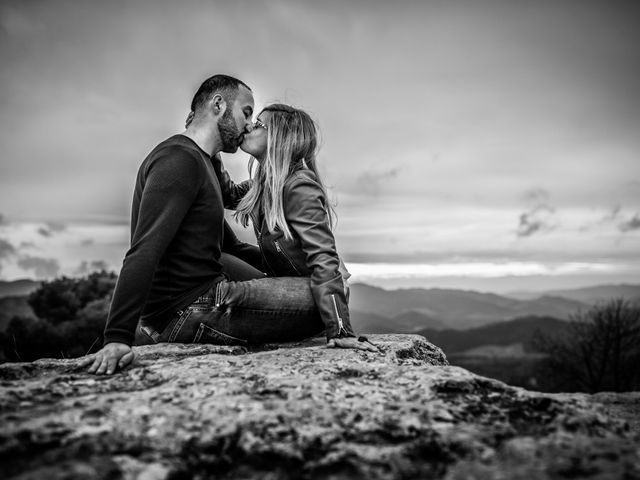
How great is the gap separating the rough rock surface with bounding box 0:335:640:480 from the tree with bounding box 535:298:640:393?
4233cm

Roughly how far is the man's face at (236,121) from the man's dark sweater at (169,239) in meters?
0.58

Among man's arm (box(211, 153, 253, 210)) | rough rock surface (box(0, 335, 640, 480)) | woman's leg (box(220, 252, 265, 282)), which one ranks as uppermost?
man's arm (box(211, 153, 253, 210))

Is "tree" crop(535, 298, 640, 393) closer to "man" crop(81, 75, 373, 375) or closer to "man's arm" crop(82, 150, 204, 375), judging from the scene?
"man" crop(81, 75, 373, 375)

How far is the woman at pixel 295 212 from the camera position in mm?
4258

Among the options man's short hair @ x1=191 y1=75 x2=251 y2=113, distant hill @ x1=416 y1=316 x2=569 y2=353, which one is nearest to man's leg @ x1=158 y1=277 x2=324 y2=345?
man's short hair @ x1=191 y1=75 x2=251 y2=113

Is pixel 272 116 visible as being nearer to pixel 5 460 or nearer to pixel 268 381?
pixel 268 381

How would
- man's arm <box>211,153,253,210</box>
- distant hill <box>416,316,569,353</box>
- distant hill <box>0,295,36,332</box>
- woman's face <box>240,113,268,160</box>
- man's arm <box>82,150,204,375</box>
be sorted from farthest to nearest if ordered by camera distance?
distant hill <box>416,316,569,353</box> < distant hill <box>0,295,36,332</box> < man's arm <box>211,153,253,210</box> < woman's face <box>240,113,268,160</box> < man's arm <box>82,150,204,375</box>

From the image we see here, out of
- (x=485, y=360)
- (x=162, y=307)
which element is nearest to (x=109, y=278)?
(x=162, y=307)

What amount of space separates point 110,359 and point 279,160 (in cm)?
246

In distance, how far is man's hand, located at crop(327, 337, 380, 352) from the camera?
3.93 m

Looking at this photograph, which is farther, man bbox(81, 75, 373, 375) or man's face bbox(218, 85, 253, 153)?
man's face bbox(218, 85, 253, 153)

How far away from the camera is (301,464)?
2.11m

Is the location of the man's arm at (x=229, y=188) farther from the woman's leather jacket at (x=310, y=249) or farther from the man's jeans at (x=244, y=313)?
the man's jeans at (x=244, y=313)

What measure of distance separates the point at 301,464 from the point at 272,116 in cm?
365
